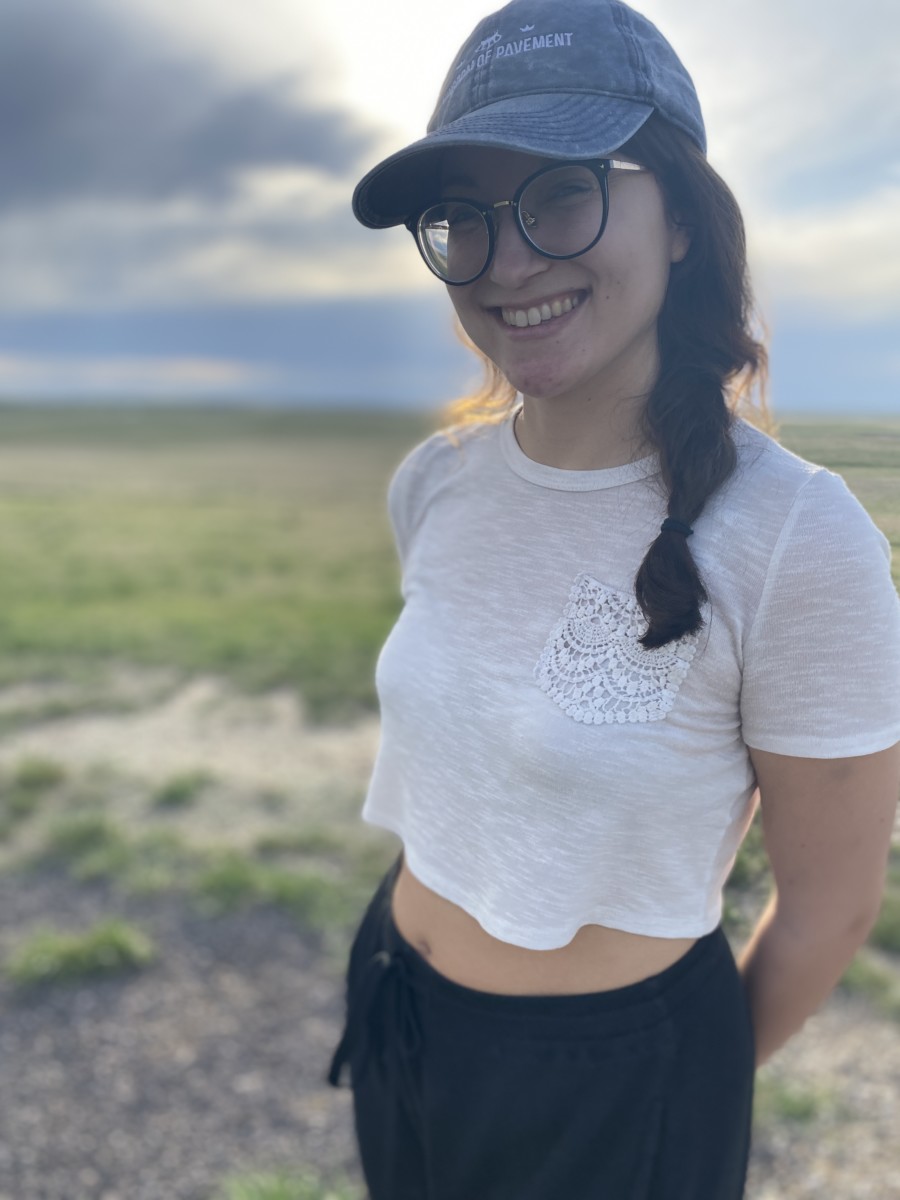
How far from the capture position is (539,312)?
1.32 meters

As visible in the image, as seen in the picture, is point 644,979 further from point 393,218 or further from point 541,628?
point 393,218

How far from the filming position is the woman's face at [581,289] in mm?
1271

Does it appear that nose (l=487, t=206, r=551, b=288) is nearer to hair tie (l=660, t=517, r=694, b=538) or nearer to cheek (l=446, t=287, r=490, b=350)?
cheek (l=446, t=287, r=490, b=350)

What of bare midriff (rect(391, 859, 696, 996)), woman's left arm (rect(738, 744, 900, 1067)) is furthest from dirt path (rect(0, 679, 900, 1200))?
bare midriff (rect(391, 859, 696, 996))

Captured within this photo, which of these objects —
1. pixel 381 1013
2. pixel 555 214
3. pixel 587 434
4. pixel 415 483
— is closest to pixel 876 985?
pixel 381 1013

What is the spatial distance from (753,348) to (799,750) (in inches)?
23.6

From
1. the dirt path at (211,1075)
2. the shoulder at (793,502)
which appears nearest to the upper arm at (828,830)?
the shoulder at (793,502)

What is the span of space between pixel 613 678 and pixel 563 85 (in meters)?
0.77

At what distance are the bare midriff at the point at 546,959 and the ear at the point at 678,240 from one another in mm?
937

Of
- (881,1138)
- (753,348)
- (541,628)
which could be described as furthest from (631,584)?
(881,1138)

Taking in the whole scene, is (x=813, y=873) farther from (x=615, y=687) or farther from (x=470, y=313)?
(x=470, y=313)

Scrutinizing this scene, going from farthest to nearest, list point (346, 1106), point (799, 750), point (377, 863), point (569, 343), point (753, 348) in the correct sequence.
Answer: point (377, 863), point (346, 1106), point (753, 348), point (569, 343), point (799, 750)

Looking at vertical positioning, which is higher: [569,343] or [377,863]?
[569,343]

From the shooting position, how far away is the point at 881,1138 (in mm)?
2570
